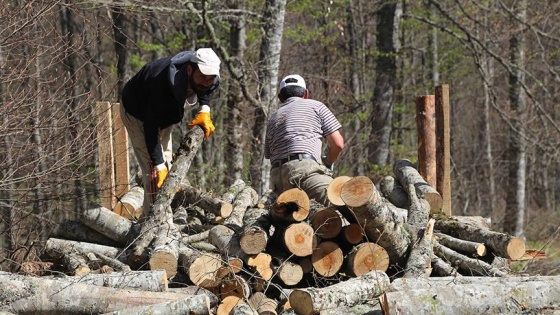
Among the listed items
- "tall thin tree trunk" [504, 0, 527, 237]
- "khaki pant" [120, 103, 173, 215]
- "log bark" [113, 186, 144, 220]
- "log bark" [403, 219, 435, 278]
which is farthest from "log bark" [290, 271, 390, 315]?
"tall thin tree trunk" [504, 0, 527, 237]

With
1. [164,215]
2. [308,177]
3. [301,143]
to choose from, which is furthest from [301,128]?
[164,215]

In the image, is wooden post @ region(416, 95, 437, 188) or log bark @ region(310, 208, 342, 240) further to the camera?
wooden post @ region(416, 95, 437, 188)

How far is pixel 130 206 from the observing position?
10.0 m

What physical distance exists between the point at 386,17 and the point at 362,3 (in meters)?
6.13

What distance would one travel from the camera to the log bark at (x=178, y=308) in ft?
21.2

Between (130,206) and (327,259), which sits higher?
(130,206)

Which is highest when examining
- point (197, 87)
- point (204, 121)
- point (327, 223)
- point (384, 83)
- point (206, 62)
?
point (206, 62)

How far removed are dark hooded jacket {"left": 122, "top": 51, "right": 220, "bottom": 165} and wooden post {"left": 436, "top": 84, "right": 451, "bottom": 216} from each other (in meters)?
3.10

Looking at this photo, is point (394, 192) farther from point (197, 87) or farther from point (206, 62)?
point (206, 62)

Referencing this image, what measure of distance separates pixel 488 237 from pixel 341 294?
2.24m

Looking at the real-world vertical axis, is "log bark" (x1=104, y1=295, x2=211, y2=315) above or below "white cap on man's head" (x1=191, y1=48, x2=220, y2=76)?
below

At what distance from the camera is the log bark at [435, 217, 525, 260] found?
8156 mm

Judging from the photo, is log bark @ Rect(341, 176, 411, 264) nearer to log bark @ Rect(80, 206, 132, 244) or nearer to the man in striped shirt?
the man in striped shirt

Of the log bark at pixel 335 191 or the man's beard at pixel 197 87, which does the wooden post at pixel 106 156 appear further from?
the log bark at pixel 335 191
